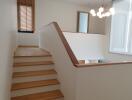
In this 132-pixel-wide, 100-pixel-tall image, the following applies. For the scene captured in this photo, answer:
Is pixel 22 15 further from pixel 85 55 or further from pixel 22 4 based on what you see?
pixel 85 55

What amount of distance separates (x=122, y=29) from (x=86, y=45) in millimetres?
1732

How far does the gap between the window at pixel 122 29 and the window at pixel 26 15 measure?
3813 millimetres

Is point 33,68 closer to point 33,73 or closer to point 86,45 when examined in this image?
point 33,73

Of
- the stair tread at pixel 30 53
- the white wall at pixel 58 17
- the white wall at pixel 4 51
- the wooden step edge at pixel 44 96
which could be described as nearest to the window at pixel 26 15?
the white wall at pixel 58 17

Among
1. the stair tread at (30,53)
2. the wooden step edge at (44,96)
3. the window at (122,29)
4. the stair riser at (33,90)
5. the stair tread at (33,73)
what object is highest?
the window at (122,29)

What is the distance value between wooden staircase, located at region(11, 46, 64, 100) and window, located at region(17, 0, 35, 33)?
10.8 feet

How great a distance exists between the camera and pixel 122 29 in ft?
19.8

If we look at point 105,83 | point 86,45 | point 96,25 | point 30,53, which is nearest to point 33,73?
point 30,53

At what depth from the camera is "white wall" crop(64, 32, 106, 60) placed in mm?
6211

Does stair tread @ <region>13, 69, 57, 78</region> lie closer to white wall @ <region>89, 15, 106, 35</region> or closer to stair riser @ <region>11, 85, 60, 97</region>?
stair riser @ <region>11, 85, 60, 97</region>

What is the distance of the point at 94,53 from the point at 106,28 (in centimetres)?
143

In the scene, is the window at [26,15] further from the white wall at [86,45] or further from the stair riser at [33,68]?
the stair riser at [33,68]

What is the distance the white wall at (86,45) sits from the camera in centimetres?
621

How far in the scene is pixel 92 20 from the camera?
7695mm
